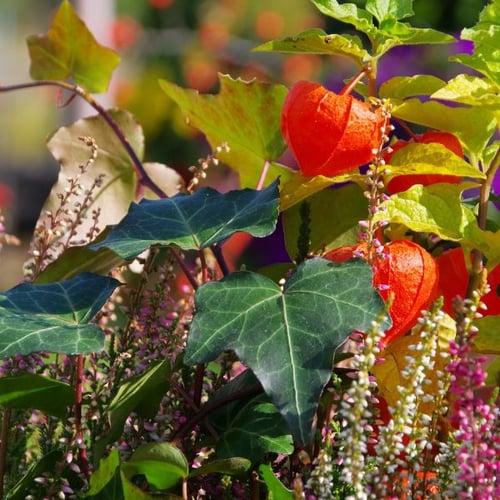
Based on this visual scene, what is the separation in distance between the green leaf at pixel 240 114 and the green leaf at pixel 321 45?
15 cm

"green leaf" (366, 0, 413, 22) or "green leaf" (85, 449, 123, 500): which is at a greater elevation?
"green leaf" (366, 0, 413, 22)

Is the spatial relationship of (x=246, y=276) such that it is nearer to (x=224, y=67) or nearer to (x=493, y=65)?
(x=493, y=65)

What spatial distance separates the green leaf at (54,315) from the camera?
2.64 feet

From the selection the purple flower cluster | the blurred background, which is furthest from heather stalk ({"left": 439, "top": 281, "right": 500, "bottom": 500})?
the blurred background

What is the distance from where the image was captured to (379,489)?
0.73 meters

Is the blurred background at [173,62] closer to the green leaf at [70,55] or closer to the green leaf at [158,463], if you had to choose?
the green leaf at [70,55]

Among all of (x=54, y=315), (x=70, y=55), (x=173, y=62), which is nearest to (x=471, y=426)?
(x=54, y=315)

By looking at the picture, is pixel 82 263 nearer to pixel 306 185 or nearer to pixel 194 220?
pixel 194 220

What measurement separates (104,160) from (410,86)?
0.41m

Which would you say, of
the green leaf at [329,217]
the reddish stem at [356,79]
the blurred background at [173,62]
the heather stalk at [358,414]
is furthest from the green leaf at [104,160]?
the blurred background at [173,62]

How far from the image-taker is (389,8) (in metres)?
0.98

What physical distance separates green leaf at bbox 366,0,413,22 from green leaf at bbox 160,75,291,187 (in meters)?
0.16

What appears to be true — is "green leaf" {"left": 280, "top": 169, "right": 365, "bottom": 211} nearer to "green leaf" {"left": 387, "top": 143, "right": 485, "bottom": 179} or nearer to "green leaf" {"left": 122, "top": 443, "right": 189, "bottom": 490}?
"green leaf" {"left": 387, "top": 143, "right": 485, "bottom": 179}

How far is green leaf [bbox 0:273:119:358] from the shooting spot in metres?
0.80
